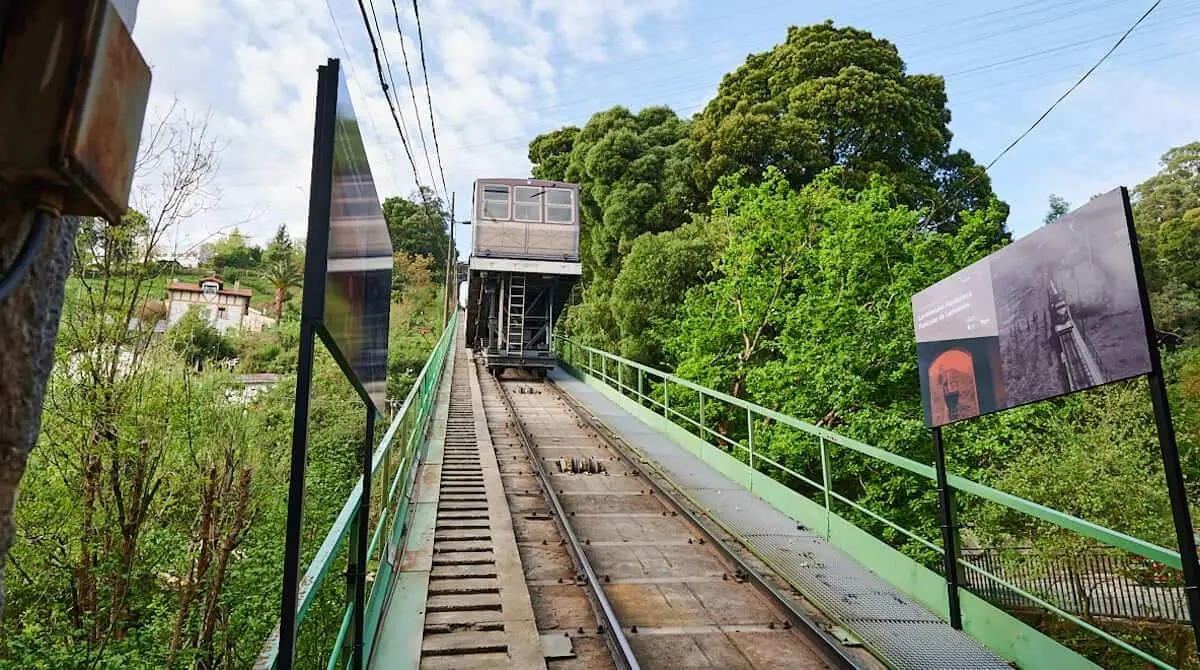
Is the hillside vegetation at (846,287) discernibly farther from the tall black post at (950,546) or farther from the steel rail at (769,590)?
the tall black post at (950,546)

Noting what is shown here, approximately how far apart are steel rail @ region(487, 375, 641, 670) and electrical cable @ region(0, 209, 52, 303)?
3.70 m

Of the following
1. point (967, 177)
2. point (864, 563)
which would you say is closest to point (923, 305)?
point (864, 563)

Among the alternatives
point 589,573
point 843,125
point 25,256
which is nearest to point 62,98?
point 25,256

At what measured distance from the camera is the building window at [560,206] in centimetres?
1755

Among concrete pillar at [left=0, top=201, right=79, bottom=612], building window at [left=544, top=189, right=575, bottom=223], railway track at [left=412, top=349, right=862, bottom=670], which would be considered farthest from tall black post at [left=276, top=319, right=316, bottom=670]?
building window at [left=544, top=189, right=575, bottom=223]

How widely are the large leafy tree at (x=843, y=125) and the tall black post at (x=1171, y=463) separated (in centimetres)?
1591

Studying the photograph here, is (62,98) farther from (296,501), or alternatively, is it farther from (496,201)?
(496,201)

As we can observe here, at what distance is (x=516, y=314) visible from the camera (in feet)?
59.1

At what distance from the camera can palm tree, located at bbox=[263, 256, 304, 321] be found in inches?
1412

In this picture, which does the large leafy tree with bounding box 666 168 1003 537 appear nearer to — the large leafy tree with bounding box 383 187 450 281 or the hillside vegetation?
the hillside vegetation

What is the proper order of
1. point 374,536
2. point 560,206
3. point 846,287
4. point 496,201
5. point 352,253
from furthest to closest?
point 560,206
point 496,201
point 846,287
point 374,536
point 352,253

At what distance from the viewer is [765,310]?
14.4m

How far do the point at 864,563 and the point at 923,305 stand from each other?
2310 millimetres

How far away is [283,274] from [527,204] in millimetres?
24935
